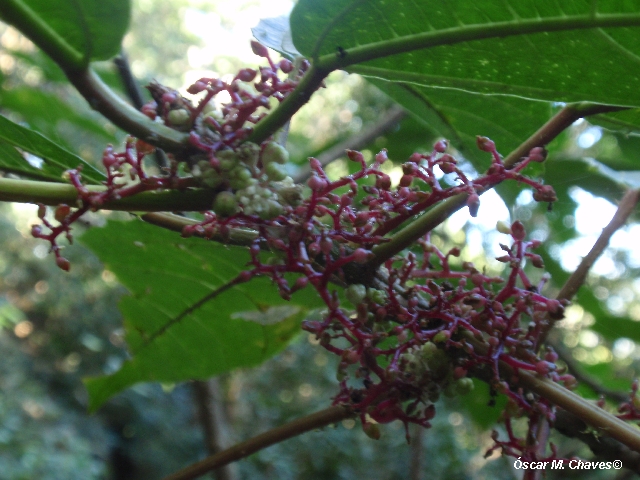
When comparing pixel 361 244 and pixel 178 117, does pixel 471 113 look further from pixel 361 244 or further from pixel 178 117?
pixel 178 117

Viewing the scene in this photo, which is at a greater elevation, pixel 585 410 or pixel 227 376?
pixel 585 410

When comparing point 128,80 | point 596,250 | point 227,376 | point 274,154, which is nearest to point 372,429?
point 274,154

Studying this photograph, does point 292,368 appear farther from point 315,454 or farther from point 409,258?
point 409,258

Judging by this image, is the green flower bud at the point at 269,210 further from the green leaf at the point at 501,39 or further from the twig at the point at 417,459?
the twig at the point at 417,459

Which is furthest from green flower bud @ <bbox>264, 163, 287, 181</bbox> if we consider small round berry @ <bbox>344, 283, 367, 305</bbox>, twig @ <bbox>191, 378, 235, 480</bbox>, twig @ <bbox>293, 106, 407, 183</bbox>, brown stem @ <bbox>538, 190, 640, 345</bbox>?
twig @ <bbox>293, 106, 407, 183</bbox>

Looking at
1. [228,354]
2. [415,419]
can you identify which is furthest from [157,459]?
[415,419]

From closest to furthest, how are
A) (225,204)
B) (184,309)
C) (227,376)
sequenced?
1. (225,204)
2. (184,309)
3. (227,376)
